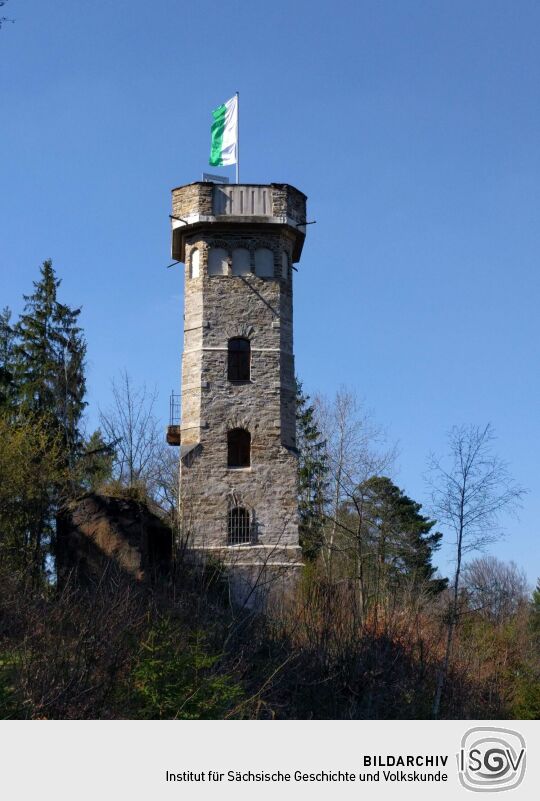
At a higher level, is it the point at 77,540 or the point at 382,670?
the point at 77,540

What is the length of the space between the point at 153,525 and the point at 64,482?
7.30 ft

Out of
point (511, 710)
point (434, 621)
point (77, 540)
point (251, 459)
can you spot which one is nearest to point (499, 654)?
point (434, 621)

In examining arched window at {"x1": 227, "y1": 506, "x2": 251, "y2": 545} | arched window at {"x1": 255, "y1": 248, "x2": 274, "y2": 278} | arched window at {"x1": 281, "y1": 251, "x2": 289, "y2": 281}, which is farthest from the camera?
arched window at {"x1": 281, "y1": 251, "x2": 289, "y2": 281}

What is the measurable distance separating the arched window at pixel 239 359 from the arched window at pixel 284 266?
7.27 ft

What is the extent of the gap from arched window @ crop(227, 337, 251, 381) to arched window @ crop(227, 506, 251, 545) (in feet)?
11.7

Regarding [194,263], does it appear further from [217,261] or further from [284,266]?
[284,266]

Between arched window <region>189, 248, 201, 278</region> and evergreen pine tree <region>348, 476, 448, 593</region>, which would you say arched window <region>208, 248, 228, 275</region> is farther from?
evergreen pine tree <region>348, 476, 448, 593</region>

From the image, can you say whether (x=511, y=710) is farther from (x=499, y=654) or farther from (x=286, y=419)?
(x=286, y=419)

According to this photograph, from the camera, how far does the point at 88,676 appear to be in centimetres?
1127

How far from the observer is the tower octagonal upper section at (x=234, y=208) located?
26.5m

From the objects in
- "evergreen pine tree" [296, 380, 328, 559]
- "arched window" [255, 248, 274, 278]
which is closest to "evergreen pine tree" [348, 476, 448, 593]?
"evergreen pine tree" [296, 380, 328, 559]

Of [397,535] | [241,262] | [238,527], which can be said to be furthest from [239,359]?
[397,535]

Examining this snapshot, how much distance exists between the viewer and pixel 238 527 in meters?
24.7

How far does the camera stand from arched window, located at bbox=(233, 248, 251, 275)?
87.0ft
